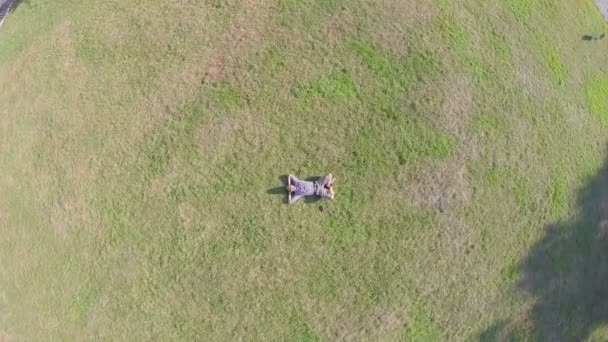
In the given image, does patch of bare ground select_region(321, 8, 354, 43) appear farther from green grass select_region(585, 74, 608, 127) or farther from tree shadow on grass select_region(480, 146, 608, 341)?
tree shadow on grass select_region(480, 146, 608, 341)

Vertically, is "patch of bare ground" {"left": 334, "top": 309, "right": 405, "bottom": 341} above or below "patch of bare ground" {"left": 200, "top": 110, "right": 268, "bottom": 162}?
below

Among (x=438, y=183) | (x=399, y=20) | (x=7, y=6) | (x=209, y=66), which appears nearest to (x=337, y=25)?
(x=399, y=20)

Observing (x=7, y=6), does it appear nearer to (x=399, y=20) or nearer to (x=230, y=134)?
(x=230, y=134)

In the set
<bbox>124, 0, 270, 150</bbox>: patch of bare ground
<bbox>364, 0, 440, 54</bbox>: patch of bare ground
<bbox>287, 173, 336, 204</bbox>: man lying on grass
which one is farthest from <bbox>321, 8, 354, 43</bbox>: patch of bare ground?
<bbox>287, 173, 336, 204</bbox>: man lying on grass

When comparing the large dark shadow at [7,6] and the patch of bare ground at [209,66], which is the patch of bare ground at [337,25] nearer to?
the patch of bare ground at [209,66]

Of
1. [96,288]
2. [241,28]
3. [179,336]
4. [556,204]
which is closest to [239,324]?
[179,336]

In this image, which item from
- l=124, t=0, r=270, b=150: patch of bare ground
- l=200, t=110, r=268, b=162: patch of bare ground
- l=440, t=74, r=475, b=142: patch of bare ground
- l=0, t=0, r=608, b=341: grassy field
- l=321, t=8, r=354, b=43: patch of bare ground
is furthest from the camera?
l=321, t=8, r=354, b=43: patch of bare ground

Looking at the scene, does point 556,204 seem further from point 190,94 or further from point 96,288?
point 96,288
